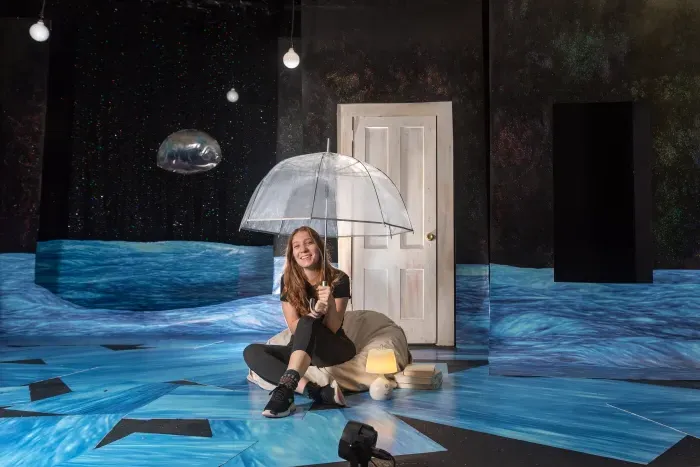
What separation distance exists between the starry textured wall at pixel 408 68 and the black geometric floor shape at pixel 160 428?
11.4 ft

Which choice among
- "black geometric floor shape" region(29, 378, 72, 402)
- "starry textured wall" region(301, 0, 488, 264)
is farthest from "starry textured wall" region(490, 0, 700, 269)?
"black geometric floor shape" region(29, 378, 72, 402)

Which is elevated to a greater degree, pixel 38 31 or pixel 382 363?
pixel 38 31

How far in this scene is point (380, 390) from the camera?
134 inches

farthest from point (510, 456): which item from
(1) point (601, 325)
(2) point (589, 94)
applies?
(2) point (589, 94)

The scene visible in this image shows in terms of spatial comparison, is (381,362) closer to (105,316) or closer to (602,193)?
(602,193)

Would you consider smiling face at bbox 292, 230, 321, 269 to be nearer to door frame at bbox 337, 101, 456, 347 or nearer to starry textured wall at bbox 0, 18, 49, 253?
door frame at bbox 337, 101, 456, 347

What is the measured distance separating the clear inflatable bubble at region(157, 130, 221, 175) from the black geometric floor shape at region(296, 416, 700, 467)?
416 centimetres

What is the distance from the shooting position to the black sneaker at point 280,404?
2.97 m

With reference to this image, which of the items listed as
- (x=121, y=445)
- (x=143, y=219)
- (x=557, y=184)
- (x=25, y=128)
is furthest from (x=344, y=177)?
(x=25, y=128)

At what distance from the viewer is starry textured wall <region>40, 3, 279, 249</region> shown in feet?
21.3

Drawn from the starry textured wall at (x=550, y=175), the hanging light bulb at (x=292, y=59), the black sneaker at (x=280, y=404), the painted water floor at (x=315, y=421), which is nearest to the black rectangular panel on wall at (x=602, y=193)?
the starry textured wall at (x=550, y=175)

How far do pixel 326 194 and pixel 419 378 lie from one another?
1.24 m

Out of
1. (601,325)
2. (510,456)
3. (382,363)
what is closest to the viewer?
(510,456)

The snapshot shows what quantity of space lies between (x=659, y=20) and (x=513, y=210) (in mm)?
1732
